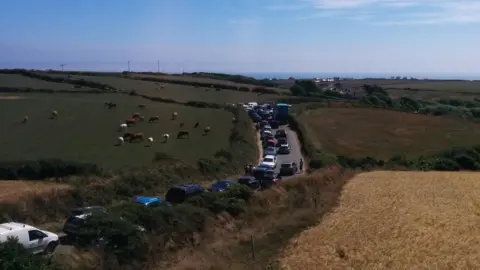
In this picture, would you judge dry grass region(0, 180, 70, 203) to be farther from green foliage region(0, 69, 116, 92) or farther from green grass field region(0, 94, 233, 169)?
green foliage region(0, 69, 116, 92)

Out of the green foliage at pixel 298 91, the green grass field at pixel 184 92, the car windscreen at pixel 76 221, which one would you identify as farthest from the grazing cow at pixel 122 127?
the green foliage at pixel 298 91

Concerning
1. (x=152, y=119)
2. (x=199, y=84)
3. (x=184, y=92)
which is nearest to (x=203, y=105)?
(x=152, y=119)

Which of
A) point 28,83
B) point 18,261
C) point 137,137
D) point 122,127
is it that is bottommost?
point 137,137

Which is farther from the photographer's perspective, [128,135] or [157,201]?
[128,135]

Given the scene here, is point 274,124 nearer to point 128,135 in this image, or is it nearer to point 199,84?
point 128,135

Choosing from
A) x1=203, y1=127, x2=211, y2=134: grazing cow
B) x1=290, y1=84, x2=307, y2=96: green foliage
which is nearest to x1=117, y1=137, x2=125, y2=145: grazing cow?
x1=203, y1=127, x2=211, y2=134: grazing cow
